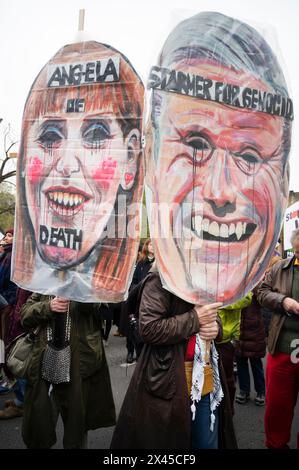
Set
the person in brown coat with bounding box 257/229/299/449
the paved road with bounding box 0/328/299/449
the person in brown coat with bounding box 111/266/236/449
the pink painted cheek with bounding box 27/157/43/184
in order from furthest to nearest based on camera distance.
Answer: the paved road with bounding box 0/328/299/449 → the person in brown coat with bounding box 257/229/299/449 → the pink painted cheek with bounding box 27/157/43/184 → the person in brown coat with bounding box 111/266/236/449

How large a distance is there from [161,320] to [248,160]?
3.04 ft

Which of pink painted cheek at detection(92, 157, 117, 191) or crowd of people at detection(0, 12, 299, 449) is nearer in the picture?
crowd of people at detection(0, 12, 299, 449)

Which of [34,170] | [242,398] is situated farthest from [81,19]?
[242,398]

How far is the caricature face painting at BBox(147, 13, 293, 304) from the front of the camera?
1.86 metres

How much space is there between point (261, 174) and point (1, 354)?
2593 millimetres

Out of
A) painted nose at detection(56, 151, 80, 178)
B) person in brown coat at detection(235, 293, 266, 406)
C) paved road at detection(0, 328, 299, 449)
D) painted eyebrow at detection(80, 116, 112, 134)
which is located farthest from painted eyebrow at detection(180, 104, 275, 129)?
paved road at detection(0, 328, 299, 449)

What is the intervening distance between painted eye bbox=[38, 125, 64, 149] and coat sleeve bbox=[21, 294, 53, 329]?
99 cm

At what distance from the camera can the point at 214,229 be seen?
6.52 feet

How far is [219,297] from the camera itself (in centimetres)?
202

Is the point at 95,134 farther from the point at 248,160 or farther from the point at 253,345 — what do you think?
the point at 253,345

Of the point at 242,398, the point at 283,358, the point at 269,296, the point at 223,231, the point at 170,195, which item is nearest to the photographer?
the point at 170,195

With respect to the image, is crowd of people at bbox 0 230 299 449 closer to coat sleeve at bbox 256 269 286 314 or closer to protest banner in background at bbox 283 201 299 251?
coat sleeve at bbox 256 269 286 314
